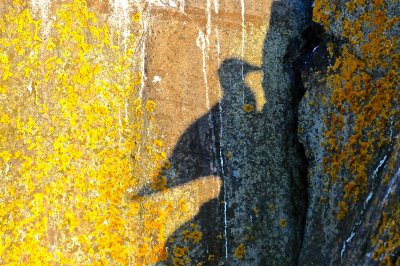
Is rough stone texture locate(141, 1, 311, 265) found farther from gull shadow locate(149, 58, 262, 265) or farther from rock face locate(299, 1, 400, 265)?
rock face locate(299, 1, 400, 265)

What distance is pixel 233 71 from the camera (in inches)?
Answer: 229

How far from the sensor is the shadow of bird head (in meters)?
5.77

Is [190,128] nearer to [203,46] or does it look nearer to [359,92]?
[203,46]

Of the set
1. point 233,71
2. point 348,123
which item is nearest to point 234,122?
point 233,71

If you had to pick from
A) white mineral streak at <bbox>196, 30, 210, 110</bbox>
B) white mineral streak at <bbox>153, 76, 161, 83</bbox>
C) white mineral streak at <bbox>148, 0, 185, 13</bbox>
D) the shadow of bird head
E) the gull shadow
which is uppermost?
white mineral streak at <bbox>148, 0, 185, 13</bbox>

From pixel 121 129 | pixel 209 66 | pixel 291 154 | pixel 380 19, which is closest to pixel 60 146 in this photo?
pixel 121 129

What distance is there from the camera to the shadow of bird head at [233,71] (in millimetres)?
5770

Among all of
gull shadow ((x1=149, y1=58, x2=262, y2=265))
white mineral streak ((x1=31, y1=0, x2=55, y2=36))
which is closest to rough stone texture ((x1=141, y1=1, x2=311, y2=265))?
gull shadow ((x1=149, y1=58, x2=262, y2=265))

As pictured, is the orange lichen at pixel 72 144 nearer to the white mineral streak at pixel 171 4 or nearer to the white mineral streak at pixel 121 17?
the white mineral streak at pixel 121 17

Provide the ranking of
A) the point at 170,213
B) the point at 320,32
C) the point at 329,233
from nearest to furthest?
the point at 329,233
the point at 170,213
the point at 320,32

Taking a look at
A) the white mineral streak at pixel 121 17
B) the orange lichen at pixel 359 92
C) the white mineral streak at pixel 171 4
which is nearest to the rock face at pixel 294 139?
the orange lichen at pixel 359 92

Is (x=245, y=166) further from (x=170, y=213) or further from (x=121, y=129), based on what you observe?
(x=121, y=129)

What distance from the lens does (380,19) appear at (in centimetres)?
551

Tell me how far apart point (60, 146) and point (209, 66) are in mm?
1539
